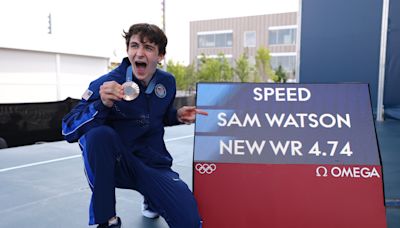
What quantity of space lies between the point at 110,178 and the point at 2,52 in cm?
1796

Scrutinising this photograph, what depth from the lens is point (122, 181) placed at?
1.96 metres

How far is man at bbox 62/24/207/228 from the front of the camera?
174cm

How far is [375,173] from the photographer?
6.00ft

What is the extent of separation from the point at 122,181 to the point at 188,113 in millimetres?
554

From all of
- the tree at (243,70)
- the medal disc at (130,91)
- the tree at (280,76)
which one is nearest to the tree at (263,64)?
the tree at (280,76)

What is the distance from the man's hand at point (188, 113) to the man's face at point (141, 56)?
0.32 metres

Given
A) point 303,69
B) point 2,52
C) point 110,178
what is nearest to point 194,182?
point 110,178

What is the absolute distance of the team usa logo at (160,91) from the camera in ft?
6.70

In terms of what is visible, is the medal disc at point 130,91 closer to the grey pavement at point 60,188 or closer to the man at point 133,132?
the man at point 133,132

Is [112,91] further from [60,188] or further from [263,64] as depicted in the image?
[263,64]

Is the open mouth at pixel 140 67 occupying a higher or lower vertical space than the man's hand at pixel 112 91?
higher

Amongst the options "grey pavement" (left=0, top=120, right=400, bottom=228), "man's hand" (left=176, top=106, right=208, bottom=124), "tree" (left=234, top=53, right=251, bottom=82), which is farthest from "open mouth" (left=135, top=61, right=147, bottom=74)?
"tree" (left=234, top=53, right=251, bottom=82)

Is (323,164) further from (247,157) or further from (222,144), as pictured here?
(222,144)

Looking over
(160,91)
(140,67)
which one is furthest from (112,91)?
(160,91)
